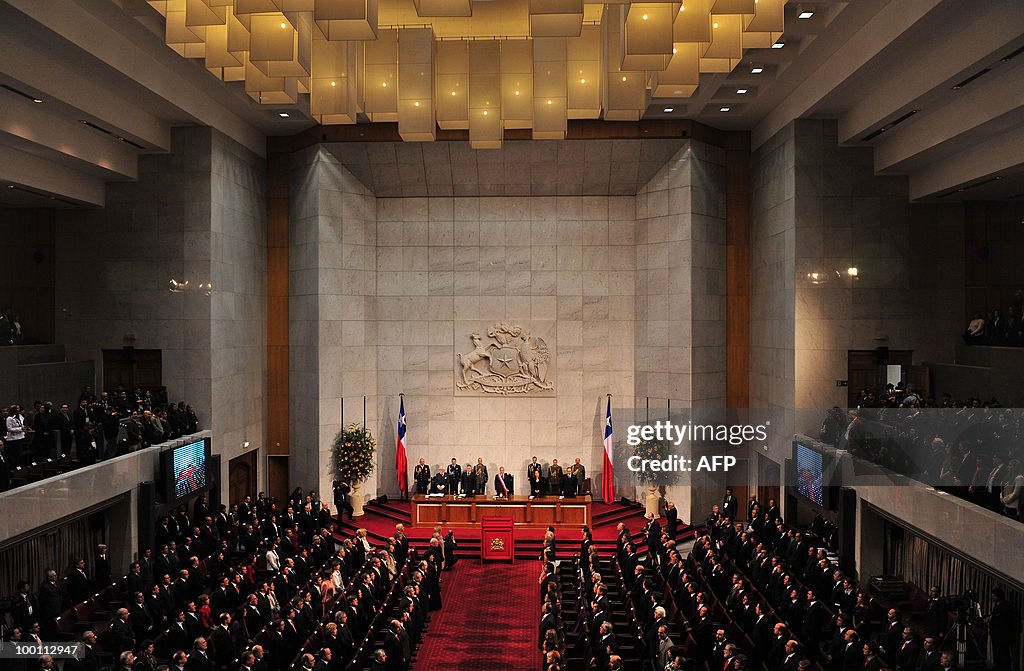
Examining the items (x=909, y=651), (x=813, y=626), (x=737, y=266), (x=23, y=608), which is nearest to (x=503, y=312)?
(x=737, y=266)

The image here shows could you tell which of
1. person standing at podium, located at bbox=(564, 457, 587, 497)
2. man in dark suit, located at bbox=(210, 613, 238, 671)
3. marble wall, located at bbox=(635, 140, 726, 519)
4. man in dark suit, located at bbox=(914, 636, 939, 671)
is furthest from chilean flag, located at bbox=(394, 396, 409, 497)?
man in dark suit, located at bbox=(914, 636, 939, 671)

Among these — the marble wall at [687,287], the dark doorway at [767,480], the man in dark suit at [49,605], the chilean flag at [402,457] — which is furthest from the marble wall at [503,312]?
the man in dark suit at [49,605]

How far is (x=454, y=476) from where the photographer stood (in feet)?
72.2

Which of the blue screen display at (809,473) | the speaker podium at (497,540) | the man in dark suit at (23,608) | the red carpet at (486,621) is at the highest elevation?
the blue screen display at (809,473)

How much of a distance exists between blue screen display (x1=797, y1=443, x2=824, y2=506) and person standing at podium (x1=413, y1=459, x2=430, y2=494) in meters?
9.36

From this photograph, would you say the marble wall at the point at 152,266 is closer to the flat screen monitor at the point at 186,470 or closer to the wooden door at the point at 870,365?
the flat screen monitor at the point at 186,470

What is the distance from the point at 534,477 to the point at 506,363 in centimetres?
326

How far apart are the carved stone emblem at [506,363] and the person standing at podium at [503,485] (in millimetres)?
2437

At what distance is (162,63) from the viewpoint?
54.4 ft

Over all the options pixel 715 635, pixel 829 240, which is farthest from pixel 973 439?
pixel 829 240

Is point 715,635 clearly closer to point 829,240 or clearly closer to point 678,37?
point 678,37

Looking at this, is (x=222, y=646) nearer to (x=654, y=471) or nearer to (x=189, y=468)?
(x=189, y=468)

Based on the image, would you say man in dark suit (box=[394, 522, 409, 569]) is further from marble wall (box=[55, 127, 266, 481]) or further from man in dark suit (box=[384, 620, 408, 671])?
marble wall (box=[55, 127, 266, 481])

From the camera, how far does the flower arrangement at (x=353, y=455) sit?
21609 millimetres
